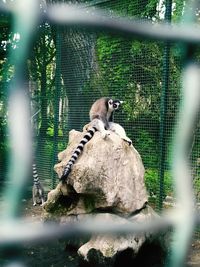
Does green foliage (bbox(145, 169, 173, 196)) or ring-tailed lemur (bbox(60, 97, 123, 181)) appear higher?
ring-tailed lemur (bbox(60, 97, 123, 181))

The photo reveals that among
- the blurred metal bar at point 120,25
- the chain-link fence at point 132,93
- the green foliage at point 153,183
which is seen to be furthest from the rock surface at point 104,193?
the blurred metal bar at point 120,25

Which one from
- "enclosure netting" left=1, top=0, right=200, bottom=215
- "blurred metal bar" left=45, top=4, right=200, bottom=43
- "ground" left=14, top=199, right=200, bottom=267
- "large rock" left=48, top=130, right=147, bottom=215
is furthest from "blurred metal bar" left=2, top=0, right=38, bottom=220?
"large rock" left=48, top=130, right=147, bottom=215

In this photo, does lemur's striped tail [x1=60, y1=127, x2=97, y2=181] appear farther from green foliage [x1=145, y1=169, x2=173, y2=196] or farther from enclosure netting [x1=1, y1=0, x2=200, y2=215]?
green foliage [x1=145, y1=169, x2=173, y2=196]

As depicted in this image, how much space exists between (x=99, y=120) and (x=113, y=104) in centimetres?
42

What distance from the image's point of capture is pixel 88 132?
5.21 m

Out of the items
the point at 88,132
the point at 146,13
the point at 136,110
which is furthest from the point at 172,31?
the point at 136,110

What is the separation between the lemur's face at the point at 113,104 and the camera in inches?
230

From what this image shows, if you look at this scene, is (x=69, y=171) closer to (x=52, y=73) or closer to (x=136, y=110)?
(x=136, y=110)

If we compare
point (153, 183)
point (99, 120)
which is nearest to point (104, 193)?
point (99, 120)

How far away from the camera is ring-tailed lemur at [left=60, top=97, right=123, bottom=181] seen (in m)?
4.77

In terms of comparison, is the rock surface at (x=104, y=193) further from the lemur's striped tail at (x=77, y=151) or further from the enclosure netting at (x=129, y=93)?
the enclosure netting at (x=129, y=93)

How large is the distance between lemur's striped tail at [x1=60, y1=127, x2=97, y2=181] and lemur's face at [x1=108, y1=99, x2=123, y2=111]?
2.14ft

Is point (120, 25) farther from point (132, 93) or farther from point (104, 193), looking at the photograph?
point (132, 93)

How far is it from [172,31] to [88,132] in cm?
472
